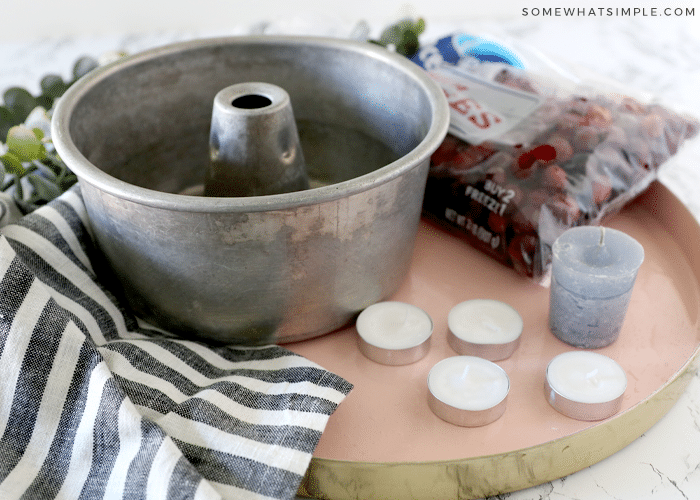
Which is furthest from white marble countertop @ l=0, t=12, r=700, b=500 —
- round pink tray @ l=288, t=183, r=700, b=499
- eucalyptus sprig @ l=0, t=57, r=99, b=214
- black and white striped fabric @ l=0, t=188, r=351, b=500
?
eucalyptus sprig @ l=0, t=57, r=99, b=214

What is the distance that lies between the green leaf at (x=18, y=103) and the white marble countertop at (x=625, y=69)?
241 millimetres

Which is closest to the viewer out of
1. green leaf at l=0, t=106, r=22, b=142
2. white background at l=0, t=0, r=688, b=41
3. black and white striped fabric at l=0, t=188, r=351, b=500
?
black and white striped fabric at l=0, t=188, r=351, b=500

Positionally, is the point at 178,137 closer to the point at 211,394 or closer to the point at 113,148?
the point at 113,148

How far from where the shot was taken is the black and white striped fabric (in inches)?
15.3

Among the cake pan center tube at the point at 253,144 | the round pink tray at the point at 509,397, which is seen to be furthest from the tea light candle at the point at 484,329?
the cake pan center tube at the point at 253,144

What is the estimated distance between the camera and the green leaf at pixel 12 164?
564 mm

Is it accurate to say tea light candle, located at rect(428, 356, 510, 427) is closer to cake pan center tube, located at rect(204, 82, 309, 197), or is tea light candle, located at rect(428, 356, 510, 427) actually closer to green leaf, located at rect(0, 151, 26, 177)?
cake pan center tube, located at rect(204, 82, 309, 197)

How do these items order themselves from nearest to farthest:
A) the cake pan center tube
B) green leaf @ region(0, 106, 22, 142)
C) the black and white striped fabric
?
the black and white striped fabric, the cake pan center tube, green leaf @ region(0, 106, 22, 142)

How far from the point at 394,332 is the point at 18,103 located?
419 millimetres

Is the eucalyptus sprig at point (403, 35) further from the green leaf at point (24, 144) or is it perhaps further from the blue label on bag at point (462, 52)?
the green leaf at point (24, 144)

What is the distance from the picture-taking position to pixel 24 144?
0.56m

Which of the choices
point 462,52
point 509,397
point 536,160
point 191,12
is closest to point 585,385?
point 509,397

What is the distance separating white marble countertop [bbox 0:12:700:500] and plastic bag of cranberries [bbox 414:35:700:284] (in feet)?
0.20

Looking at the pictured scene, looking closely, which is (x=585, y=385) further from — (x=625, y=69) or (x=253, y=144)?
(x=625, y=69)
